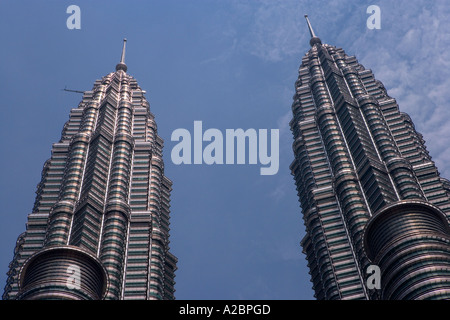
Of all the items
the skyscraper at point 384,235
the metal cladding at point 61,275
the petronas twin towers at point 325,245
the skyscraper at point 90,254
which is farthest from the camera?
the skyscraper at point 90,254

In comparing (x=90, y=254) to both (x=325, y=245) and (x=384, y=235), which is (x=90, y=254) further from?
(x=384, y=235)

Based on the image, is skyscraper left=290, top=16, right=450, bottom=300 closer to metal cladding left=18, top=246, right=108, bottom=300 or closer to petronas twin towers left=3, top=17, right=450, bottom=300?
petronas twin towers left=3, top=17, right=450, bottom=300

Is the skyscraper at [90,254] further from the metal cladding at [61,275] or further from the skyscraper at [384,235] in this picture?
the skyscraper at [384,235]

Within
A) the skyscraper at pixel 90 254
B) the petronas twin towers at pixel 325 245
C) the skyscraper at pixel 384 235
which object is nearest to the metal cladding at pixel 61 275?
the skyscraper at pixel 90 254

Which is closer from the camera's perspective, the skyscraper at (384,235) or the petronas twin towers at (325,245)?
the skyscraper at (384,235)

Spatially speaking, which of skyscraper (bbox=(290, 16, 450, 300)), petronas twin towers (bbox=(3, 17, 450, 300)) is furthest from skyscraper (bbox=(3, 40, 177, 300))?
skyscraper (bbox=(290, 16, 450, 300))

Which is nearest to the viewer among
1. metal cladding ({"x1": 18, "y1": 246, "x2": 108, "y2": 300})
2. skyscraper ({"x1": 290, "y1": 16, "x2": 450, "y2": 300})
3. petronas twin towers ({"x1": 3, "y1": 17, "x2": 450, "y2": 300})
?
skyscraper ({"x1": 290, "y1": 16, "x2": 450, "y2": 300})

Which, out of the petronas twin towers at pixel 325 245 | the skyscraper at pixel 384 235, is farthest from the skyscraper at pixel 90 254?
the skyscraper at pixel 384 235

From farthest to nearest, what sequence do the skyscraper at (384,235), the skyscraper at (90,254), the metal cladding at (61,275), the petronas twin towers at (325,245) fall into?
1. the skyscraper at (90,254)
2. the metal cladding at (61,275)
3. the petronas twin towers at (325,245)
4. the skyscraper at (384,235)

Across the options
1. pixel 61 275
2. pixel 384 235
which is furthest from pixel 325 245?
pixel 61 275
